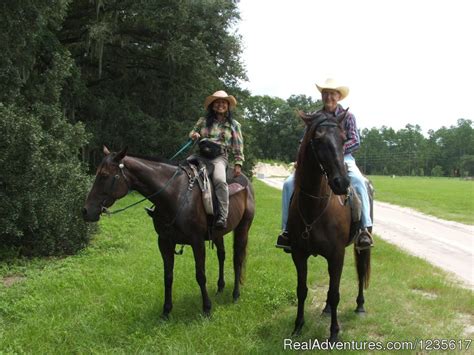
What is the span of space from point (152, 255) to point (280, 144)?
86360 mm

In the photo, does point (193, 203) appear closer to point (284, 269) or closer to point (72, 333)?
point (72, 333)

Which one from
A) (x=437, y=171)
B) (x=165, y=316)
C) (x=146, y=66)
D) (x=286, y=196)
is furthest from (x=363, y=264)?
(x=437, y=171)

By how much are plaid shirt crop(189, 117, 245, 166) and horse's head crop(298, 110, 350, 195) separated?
6.49 feet

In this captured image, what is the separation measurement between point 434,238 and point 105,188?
10.3 metres

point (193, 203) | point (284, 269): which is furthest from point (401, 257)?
point (193, 203)

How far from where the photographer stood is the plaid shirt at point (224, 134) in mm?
6258

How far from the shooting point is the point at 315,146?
430cm

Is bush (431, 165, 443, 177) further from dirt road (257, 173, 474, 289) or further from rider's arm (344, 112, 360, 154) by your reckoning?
rider's arm (344, 112, 360, 154)

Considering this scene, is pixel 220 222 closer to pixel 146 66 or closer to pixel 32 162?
pixel 32 162

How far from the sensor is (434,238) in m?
12.2

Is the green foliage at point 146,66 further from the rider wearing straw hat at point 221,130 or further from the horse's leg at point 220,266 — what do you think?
the horse's leg at point 220,266

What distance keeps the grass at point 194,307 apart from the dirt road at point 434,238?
0.70 meters

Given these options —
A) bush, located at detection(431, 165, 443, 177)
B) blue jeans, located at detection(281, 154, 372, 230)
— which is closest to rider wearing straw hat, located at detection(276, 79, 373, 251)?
blue jeans, located at detection(281, 154, 372, 230)

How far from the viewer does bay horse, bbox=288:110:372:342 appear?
422cm
